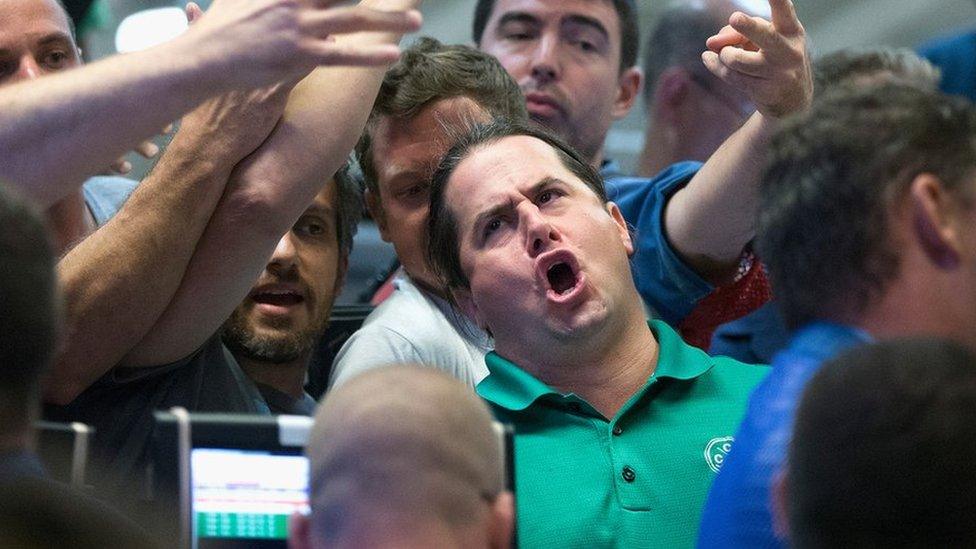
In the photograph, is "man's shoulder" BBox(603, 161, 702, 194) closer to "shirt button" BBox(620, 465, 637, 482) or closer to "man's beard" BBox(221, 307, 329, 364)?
"man's beard" BBox(221, 307, 329, 364)

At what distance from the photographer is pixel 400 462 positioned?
1373 millimetres

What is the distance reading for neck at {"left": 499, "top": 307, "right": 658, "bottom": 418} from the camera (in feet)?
7.36

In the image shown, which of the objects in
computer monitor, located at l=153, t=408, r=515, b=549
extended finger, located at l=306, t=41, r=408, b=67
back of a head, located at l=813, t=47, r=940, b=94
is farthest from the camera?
back of a head, located at l=813, t=47, r=940, b=94

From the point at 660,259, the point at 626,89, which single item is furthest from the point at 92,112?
the point at 626,89

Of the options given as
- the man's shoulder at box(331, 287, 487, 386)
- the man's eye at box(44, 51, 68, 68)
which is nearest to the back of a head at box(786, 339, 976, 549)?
the man's shoulder at box(331, 287, 487, 386)

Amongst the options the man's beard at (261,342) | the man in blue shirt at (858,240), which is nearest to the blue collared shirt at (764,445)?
the man in blue shirt at (858,240)

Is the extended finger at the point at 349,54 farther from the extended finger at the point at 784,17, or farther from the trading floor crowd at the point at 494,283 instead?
the extended finger at the point at 784,17

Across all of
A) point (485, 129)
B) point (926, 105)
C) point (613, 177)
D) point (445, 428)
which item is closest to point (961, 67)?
point (613, 177)

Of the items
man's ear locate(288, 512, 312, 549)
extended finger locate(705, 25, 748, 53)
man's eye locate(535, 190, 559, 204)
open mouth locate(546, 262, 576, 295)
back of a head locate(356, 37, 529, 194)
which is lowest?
man's ear locate(288, 512, 312, 549)

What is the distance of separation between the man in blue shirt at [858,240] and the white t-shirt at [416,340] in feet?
2.67

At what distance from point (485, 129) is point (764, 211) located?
35.7 inches

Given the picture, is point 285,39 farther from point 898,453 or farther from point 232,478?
point 898,453

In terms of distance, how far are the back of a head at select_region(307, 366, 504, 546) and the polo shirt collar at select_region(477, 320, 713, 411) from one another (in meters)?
0.73

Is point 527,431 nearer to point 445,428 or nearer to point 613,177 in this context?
point 445,428
